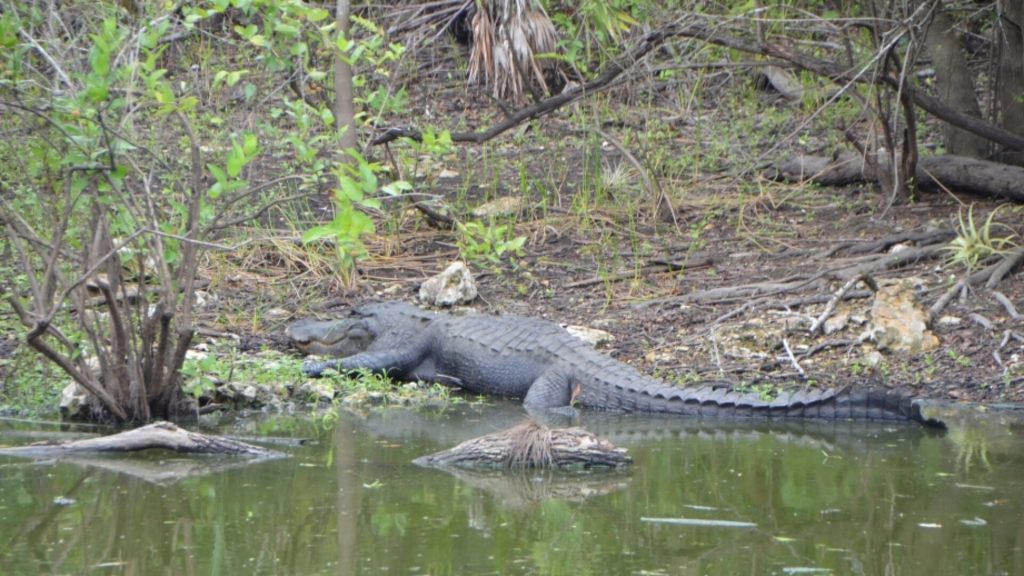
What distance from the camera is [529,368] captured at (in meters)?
7.23

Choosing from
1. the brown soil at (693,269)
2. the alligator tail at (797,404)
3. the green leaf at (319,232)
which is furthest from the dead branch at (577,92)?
the green leaf at (319,232)

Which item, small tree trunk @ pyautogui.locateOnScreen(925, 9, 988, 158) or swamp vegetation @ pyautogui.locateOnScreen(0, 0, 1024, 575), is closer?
swamp vegetation @ pyautogui.locateOnScreen(0, 0, 1024, 575)

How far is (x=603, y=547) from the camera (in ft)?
12.6

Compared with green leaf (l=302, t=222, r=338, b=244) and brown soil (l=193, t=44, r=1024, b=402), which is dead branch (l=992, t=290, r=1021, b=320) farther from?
green leaf (l=302, t=222, r=338, b=244)

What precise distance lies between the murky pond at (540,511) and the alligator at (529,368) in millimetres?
422

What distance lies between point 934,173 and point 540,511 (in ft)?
19.8

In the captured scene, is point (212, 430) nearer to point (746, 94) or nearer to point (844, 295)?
point (844, 295)

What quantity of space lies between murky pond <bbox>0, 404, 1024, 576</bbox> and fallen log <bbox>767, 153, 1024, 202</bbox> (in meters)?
3.60

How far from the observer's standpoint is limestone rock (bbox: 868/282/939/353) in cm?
683

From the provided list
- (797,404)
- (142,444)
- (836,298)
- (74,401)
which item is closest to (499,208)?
(836,298)

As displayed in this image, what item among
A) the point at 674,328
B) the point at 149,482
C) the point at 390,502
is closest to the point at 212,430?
the point at 149,482

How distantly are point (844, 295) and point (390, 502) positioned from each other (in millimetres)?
3867

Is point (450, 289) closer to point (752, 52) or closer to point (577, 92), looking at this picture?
point (577, 92)

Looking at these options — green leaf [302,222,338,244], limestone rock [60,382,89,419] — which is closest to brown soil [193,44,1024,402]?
limestone rock [60,382,89,419]
